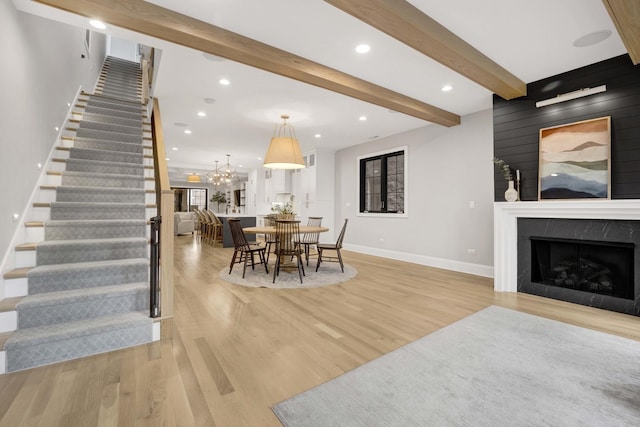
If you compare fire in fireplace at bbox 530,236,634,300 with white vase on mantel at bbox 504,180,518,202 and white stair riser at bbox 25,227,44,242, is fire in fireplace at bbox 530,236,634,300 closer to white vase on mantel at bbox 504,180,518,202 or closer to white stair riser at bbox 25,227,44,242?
white vase on mantel at bbox 504,180,518,202

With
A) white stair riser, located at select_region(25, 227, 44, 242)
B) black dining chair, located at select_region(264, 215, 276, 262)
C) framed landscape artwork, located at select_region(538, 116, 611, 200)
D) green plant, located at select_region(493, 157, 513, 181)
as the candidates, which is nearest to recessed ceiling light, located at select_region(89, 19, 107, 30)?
white stair riser, located at select_region(25, 227, 44, 242)

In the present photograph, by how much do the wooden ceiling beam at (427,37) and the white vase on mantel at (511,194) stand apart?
127 cm

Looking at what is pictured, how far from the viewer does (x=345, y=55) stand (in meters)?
3.18

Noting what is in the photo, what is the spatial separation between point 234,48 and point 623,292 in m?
4.90

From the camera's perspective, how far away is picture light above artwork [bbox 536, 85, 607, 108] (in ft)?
10.8

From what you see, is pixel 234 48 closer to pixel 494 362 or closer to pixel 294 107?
pixel 294 107

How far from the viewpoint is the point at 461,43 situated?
2.86m

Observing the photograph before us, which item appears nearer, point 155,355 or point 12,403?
point 12,403

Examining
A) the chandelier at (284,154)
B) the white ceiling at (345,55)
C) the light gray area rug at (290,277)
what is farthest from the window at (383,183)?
the chandelier at (284,154)

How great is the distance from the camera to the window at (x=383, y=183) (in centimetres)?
640

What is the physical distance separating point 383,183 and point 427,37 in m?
4.35

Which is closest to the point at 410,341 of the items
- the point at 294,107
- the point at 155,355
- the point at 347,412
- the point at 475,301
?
the point at 347,412

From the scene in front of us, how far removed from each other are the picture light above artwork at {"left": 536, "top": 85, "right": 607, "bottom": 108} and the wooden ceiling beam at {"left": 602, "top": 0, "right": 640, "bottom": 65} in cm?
59

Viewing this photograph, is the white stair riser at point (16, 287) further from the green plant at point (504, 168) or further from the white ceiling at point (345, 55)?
the green plant at point (504, 168)
